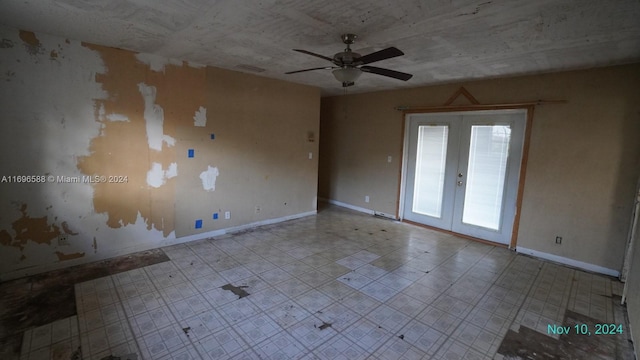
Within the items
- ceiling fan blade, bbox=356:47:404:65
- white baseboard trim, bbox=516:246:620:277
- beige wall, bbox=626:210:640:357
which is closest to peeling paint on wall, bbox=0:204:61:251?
ceiling fan blade, bbox=356:47:404:65

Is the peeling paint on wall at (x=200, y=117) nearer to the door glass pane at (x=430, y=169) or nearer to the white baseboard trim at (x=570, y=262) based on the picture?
the door glass pane at (x=430, y=169)

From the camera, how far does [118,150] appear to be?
11.7 feet

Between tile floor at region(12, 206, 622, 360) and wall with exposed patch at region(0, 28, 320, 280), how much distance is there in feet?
2.07

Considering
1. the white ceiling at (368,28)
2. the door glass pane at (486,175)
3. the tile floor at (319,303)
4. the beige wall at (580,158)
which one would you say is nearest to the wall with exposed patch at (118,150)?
the white ceiling at (368,28)

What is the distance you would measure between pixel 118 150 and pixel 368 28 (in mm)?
3261

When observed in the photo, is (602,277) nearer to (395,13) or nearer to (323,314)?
(323,314)

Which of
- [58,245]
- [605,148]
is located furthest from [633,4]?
[58,245]

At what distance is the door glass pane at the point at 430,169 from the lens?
16.8 feet

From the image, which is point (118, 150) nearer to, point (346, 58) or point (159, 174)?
point (159, 174)

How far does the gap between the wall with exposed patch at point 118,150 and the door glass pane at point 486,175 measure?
134 inches

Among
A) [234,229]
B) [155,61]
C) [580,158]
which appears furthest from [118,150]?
[580,158]

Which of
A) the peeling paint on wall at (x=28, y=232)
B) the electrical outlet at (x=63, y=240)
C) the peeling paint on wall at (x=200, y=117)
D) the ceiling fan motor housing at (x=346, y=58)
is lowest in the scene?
the electrical outlet at (x=63, y=240)

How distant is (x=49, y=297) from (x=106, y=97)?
2.22 metres

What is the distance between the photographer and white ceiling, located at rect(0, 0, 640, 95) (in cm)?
215
